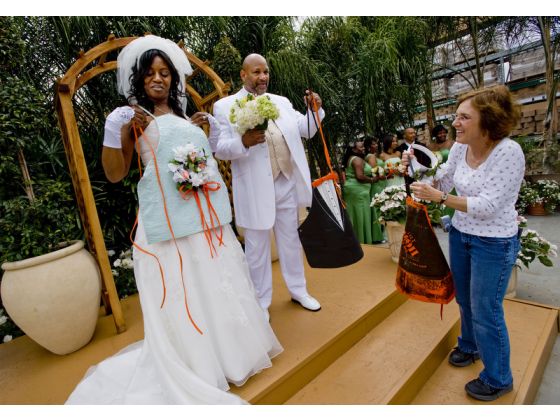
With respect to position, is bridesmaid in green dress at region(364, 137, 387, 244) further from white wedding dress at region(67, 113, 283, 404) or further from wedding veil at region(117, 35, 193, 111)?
wedding veil at region(117, 35, 193, 111)

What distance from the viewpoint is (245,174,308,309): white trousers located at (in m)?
2.42

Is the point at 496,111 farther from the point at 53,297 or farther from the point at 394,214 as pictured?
the point at 53,297

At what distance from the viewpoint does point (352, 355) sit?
7.55ft

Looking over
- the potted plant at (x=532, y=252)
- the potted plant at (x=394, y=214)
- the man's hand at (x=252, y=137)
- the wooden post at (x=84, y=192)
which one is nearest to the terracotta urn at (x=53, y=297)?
the wooden post at (x=84, y=192)

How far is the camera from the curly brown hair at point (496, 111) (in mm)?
1646

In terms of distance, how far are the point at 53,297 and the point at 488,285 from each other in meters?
2.69

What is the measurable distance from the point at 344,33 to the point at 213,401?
6436mm

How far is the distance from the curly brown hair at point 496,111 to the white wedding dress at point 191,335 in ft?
4.89

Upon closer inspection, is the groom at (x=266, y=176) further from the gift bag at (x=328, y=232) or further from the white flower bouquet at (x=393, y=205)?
the white flower bouquet at (x=393, y=205)

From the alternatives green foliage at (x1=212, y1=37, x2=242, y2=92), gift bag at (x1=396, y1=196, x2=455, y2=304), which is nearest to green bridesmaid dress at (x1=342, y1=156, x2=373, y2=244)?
green foliage at (x1=212, y1=37, x2=242, y2=92)

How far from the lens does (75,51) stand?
3.55 m

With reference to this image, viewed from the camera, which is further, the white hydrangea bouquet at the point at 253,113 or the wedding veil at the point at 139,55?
the white hydrangea bouquet at the point at 253,113

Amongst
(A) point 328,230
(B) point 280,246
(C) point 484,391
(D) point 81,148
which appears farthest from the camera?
(B) point 280,246

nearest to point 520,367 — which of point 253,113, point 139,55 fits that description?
point 253,113
